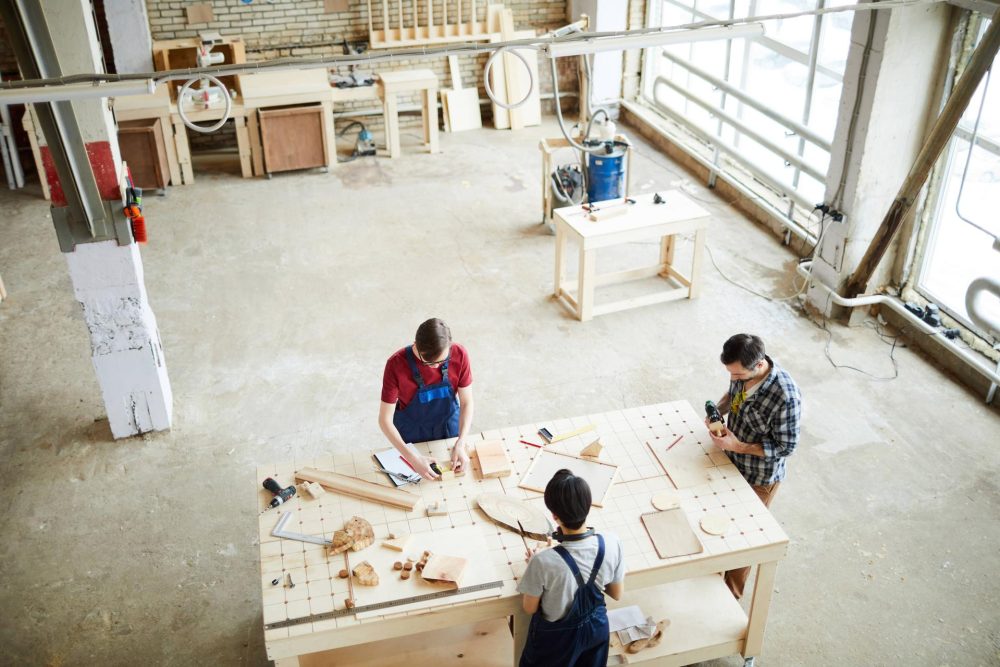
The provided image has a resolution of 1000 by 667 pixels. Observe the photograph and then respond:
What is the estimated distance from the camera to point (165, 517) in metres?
5.21

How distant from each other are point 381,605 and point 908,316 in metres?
4.97

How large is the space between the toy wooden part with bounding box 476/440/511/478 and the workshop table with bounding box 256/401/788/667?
0.13 feet

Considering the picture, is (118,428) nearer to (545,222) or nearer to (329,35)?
(545,222)

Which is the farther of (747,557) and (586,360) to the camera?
(586,360)

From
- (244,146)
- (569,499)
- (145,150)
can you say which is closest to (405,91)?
(244,146)

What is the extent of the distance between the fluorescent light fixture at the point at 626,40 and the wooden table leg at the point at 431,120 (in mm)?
6894

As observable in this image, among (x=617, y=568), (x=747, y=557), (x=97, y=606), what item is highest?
(x=617, y=568)

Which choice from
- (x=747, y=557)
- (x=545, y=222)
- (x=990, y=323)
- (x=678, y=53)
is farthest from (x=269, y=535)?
(x=678, y=53)

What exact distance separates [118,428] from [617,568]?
152 inches

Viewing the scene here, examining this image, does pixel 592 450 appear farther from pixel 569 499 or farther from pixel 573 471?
pixel 569 499

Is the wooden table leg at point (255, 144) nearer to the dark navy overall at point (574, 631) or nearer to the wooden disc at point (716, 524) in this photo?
the wooden disc at point (716, 524)

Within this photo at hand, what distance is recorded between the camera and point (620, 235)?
22.7 ft

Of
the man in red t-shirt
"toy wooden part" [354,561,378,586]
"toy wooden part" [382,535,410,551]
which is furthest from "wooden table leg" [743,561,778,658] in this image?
"toy wooden part" [354,561,378,586]

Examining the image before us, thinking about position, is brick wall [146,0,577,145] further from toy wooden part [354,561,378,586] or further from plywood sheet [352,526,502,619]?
toy wooden part [354,561,378,586]
